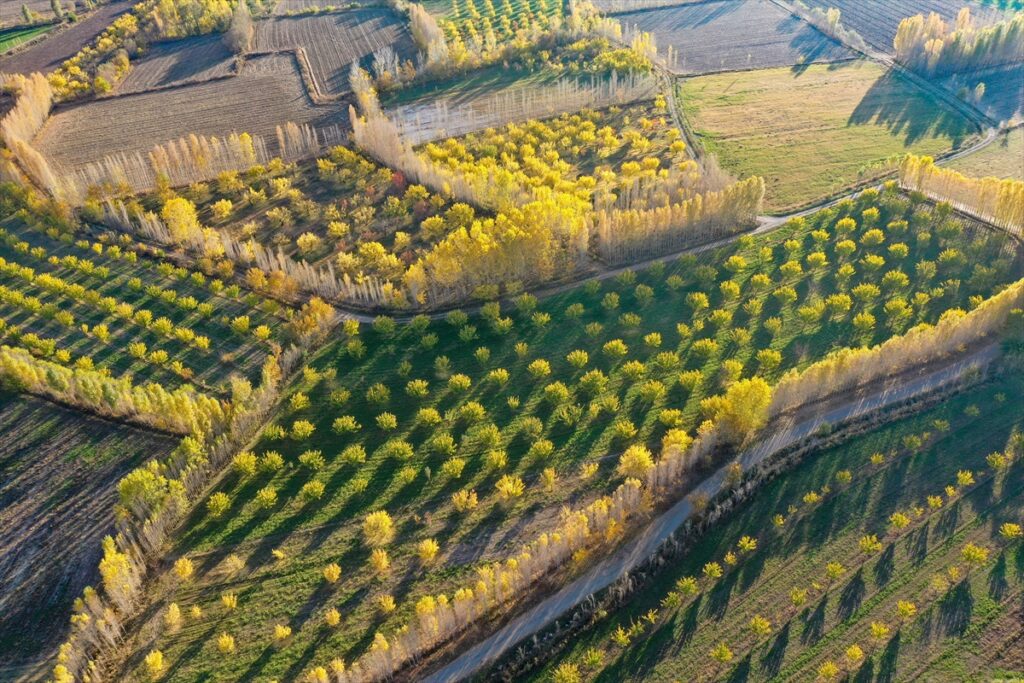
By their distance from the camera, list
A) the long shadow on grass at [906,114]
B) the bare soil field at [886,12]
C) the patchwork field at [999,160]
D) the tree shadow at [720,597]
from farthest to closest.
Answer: the bare soil field at [886,12] < the long shadow on grass at [906,114] < the patchwork field at [999,160] < the tree shadow at [720,597]

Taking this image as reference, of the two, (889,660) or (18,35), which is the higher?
(18,35)

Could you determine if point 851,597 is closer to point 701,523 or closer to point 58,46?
point 701,523

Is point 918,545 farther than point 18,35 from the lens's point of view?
No

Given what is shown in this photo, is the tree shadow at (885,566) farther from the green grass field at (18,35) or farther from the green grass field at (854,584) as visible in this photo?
the green grass field at (18,35)

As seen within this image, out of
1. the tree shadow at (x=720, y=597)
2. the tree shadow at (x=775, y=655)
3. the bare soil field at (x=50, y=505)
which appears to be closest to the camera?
the tree shadow at (x=775, y=655)

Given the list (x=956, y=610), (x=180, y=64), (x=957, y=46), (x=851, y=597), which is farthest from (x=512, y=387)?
(x=957, y=46)

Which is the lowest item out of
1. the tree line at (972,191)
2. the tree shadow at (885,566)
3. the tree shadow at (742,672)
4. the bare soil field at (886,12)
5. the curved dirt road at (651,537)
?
the tree shadow at (742,672)

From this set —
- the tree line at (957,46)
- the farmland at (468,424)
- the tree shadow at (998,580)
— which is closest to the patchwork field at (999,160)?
the farmland at (468,424)
